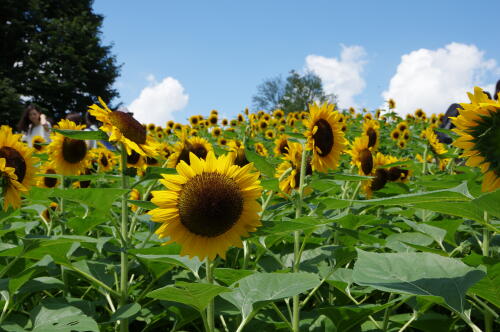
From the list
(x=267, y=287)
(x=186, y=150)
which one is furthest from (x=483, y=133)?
(x=186, y=150)

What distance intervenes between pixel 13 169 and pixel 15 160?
0.27 m

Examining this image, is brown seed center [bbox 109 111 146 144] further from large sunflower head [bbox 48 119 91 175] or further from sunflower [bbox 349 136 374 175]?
sunflower [bbox 349 136 374 175]

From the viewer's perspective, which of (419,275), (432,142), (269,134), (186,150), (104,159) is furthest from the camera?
(269,134)

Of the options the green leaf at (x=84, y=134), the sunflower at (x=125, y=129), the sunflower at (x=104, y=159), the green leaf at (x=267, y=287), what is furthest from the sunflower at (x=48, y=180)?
the green leaf at (x=267, y=287)

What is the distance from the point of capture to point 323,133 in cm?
231

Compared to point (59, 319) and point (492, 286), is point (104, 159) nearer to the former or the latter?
point (59, 319)

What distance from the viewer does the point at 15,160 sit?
6.91 feet

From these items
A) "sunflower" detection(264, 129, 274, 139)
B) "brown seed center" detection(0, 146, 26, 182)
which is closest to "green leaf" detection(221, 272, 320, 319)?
"brown seed center" detection(0, 146, 26, 182)

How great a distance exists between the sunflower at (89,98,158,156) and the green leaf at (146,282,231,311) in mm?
862

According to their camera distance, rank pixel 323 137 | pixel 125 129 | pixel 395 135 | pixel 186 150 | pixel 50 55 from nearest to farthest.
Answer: pixel 125 129 < pixel 323 137 < pixel 186 150 < pixel 395 135 < pixel 50 55

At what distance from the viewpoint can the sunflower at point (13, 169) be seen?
1898 millimetres

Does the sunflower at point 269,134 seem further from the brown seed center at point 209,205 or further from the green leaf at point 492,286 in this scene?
the green leaf at point 492,286

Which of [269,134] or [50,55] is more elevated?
[50,55]

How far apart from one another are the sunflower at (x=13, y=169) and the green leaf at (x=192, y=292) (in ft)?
3.25
